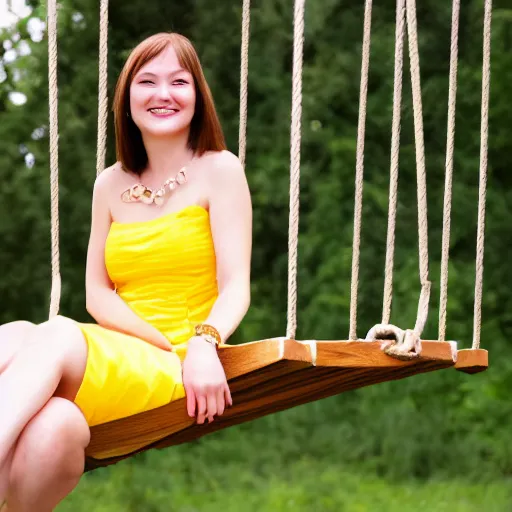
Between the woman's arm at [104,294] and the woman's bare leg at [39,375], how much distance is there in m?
0.18

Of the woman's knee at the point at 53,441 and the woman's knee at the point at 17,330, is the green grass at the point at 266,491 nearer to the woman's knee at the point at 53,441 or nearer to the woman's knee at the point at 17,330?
the woman's knee at the point at 17,330

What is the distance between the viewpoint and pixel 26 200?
4.05m

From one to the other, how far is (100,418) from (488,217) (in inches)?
115

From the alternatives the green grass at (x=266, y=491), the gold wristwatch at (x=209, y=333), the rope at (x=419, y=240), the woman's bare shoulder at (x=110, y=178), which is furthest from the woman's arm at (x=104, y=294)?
the green grass at (x=266, y=491)

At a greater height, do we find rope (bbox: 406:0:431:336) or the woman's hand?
rope (bbox: 406:0:431:336)

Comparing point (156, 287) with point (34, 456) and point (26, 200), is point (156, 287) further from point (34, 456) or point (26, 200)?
A: point (26, 200)

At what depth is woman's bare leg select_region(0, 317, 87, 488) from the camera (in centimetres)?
141

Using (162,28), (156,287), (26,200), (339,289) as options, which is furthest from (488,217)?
(156,287)

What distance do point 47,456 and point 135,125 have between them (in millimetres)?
590

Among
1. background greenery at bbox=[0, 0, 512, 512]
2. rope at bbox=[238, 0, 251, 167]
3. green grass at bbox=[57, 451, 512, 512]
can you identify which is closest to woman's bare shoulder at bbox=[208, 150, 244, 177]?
rope at bbox=[238, 0, 251, 167]

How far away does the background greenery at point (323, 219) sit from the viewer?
4027 mm

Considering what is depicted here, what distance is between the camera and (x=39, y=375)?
1.43 metres

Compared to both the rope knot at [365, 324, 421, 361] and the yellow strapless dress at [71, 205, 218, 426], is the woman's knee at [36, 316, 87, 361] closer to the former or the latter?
the yellow strapless dress at [71, 205, 218, 426]

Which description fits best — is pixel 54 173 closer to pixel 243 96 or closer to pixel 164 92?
pixel 164 92
